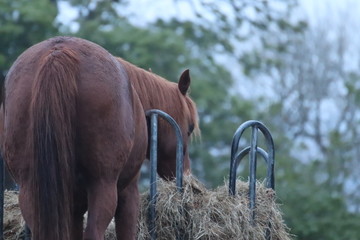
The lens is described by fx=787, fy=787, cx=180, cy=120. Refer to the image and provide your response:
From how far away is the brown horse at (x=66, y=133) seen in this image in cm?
379

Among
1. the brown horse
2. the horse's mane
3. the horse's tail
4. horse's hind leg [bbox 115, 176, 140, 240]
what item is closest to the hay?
horse's hind leg [bbox 115, 176, 140, 240]

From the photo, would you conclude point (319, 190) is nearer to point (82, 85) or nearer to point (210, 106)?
point (210, 106)

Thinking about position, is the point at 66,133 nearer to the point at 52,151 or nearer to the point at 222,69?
the point at 52,151

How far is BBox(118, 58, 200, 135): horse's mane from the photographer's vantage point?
540 cm

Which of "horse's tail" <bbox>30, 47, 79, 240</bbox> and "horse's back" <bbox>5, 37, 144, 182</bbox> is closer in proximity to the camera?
"horse's tail" <bbox>30, 47, 79, 240</bbox>

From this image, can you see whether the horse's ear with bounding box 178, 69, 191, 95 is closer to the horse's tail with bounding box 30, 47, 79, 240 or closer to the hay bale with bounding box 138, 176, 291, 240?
the hay bale with bounding box 138, 176, 291, 240

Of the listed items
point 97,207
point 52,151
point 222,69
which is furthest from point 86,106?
point 222,69

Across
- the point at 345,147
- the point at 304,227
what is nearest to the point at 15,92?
the point at 304,227

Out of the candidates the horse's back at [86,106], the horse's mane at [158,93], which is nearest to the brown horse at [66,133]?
the horse's back at [86,106]

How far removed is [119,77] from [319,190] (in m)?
13.5

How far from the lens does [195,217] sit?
514 centimetres

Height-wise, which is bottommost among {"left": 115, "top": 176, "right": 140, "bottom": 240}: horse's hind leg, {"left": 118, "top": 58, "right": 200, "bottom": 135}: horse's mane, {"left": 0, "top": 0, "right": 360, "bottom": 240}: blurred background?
{"left": 115, "top": 176, "right": 140, "bottom": 240}: horse's hind leg

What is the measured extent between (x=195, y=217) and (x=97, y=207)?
1.26 metres

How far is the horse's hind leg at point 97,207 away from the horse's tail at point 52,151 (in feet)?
0.58
